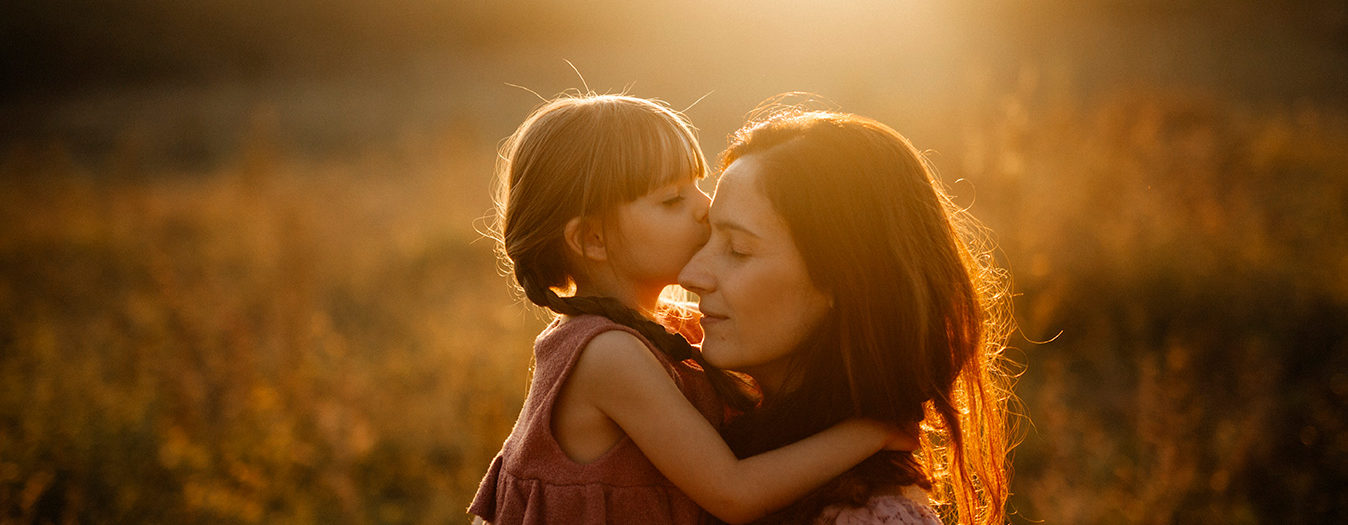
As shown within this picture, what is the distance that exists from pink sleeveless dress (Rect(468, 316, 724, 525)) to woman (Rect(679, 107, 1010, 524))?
0.20 metres

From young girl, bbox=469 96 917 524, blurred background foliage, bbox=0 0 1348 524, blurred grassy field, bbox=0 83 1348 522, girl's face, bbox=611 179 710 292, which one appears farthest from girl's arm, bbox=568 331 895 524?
blurred background foliage, bbox=0 0 1348 524

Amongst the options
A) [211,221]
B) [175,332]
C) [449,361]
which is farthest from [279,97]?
[449,361]

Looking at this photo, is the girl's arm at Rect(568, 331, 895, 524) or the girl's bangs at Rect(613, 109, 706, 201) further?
the girl's bangs at Rect(613, 109, 706, 201)

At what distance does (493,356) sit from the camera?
5.01 meters

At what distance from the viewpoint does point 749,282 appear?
5.77ft

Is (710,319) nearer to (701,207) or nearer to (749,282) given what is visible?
(749,282)

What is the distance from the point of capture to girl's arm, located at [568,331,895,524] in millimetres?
1690

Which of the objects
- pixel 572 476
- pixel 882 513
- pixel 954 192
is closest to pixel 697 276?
pixel 572 476

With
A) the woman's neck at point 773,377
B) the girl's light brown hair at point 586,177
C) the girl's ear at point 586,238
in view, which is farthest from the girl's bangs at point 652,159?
the woman's neck at point 773,377

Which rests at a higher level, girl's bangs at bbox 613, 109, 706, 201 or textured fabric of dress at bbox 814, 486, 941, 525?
girl's bangs at bbox 613, 109, 706, 201

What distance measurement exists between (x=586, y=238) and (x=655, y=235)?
6.5 inches

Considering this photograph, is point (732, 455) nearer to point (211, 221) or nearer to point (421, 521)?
point (421, 521)

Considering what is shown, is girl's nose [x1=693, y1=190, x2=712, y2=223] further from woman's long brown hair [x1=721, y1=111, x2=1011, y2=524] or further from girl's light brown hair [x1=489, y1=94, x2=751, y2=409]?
woman's long brown hair [x1=721, y1=111, x2=1011, y2=524]

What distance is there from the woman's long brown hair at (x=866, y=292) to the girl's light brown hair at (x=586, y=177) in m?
0.20
